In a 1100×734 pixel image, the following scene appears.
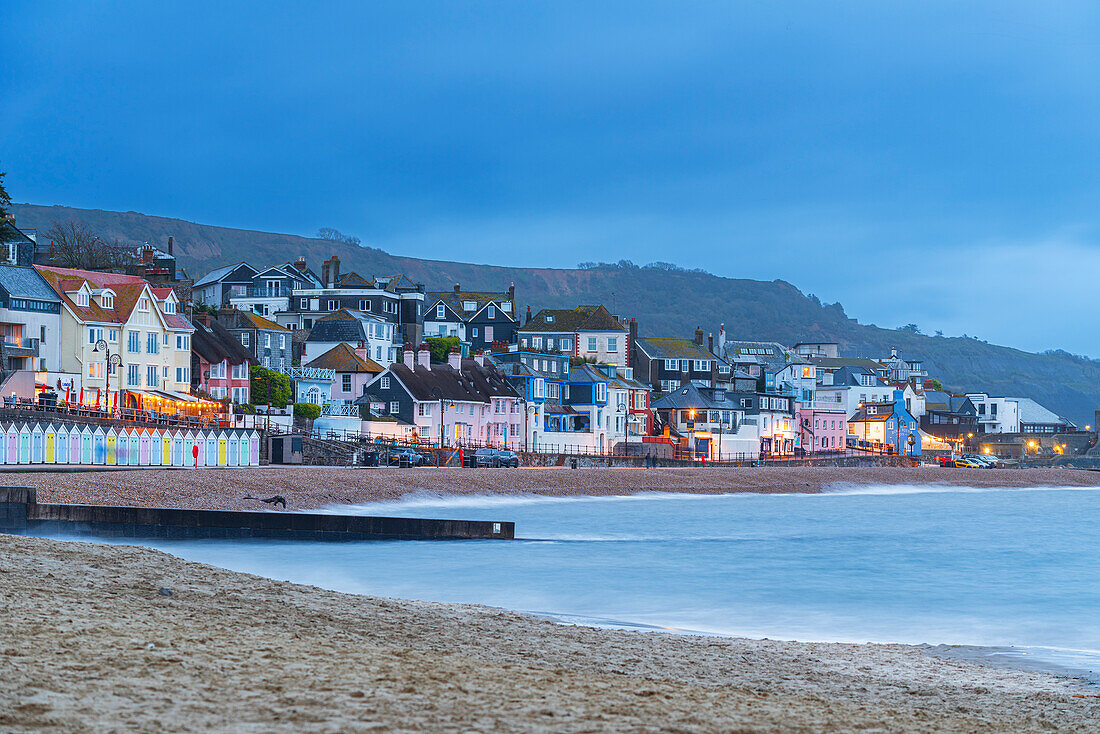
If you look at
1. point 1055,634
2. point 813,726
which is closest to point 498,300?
point 1055,634

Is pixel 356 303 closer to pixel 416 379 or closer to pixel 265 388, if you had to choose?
pixel 416 379

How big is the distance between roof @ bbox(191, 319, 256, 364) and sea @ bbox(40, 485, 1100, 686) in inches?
1359

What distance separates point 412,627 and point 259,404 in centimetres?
7099

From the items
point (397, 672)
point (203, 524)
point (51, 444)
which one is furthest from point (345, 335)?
point (397, 672)

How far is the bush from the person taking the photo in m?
80.2

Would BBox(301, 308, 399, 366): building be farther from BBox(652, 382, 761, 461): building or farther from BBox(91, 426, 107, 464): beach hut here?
BBox(91, 426, 107, 464): beach hut

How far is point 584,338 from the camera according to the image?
123875 mm

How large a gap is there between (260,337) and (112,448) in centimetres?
4031

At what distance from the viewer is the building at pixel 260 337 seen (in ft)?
298

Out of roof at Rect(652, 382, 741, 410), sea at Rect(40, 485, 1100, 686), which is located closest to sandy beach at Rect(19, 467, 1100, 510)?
sea at Rect(40, 485, 1100, 686)

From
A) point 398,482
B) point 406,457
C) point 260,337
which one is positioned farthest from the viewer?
point 260,337

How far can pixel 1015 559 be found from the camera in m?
37.1

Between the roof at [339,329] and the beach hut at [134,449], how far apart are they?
1699 inches

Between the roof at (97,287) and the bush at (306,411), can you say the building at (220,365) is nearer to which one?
the roof at (97,287)
